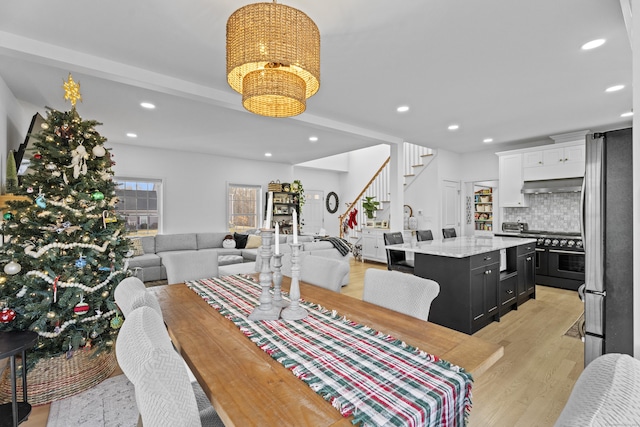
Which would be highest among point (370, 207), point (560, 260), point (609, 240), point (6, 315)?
point (370, 207)

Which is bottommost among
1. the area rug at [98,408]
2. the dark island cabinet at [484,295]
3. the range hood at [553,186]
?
the area rug at [98,408]

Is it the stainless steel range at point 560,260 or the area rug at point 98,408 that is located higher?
the stainless steel range at point 560,260

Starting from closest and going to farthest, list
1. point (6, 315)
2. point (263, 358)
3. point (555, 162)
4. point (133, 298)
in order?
1. point (263, 358)
2. point (133, 298)
3. point (6, 315)
4. point (555, 162)

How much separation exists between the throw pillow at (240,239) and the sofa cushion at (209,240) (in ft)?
0.72

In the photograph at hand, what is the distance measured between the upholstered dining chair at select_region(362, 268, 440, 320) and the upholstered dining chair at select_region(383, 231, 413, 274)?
2034mm

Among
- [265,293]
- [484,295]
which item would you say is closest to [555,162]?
[484,295]

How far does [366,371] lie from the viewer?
3.09 ft

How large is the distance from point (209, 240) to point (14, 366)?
482 centimetres

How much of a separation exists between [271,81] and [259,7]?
350 mm

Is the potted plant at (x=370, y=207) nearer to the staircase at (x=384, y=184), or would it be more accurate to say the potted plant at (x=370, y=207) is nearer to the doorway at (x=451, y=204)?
the staircase at (x=384, y=184)

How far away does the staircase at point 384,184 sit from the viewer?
694cm

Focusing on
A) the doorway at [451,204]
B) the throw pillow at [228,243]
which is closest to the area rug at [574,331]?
the doorway at [451,204]

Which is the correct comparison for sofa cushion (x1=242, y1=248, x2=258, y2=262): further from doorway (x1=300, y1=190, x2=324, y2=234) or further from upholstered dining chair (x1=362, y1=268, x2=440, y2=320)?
upholstered dining chair (x1=362, y1=268, x2=440, y2=320)

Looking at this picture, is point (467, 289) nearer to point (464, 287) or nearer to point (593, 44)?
point (464, 287)
